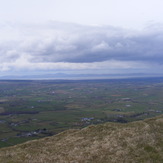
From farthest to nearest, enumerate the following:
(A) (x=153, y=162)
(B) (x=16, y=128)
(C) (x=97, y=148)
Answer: (B) (x=16, y=128) → (C) (x=97, y=148) → (A) (x=153, y=162)

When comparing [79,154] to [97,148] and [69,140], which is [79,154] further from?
[69,140]

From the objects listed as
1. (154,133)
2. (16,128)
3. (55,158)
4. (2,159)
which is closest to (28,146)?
(2,159)

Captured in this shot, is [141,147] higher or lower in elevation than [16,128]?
higher

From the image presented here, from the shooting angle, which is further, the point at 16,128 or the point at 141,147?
the point at 16,128

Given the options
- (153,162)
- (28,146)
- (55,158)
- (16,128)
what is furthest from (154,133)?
(16,128)

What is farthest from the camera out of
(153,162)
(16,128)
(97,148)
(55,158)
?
(16,128)

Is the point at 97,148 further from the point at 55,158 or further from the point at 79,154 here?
the point at 55,158
